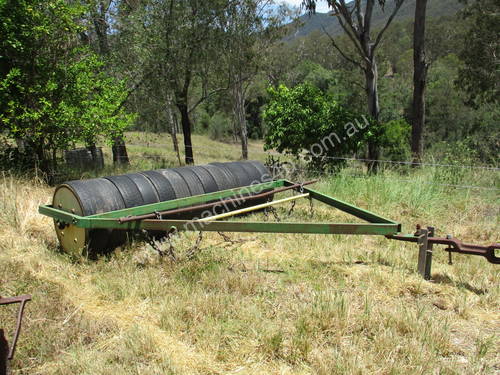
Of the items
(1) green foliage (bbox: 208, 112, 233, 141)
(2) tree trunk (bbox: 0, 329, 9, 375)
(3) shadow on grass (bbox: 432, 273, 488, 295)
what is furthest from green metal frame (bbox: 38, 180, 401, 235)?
(1) green foliage (bbox: 208, 112, 233, 141)

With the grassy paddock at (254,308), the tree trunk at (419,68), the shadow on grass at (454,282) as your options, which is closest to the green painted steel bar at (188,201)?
the grassy paddock at (254,308)

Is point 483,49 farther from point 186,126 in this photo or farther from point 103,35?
point 103,35

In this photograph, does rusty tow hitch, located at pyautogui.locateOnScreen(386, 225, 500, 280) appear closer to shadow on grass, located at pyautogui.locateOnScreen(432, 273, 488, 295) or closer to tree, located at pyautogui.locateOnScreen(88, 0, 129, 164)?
shadow on grass, located at pyautogui.locateOnScreen(432, 273, 488, 295)

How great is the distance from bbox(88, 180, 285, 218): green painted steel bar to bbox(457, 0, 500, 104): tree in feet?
59.0

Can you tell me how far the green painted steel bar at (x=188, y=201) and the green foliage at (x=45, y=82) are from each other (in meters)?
4.22

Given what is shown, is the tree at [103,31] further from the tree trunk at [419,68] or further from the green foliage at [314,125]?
the tree trunk at [419,68]

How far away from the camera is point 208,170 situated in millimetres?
6031

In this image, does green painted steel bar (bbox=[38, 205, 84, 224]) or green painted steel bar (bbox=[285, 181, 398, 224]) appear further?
green painted steel bar (bbox=[285, 181, 398, 224])

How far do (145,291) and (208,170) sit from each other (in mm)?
2561

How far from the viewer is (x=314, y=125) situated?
34.2 feet

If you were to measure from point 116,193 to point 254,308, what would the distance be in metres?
2.37

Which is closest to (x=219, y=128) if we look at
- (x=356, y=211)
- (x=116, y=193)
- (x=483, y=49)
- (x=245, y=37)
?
(x=245, y=37)

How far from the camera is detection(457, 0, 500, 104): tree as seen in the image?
66.2 ft

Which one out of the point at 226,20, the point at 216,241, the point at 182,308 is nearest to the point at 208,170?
the point at 216,241
